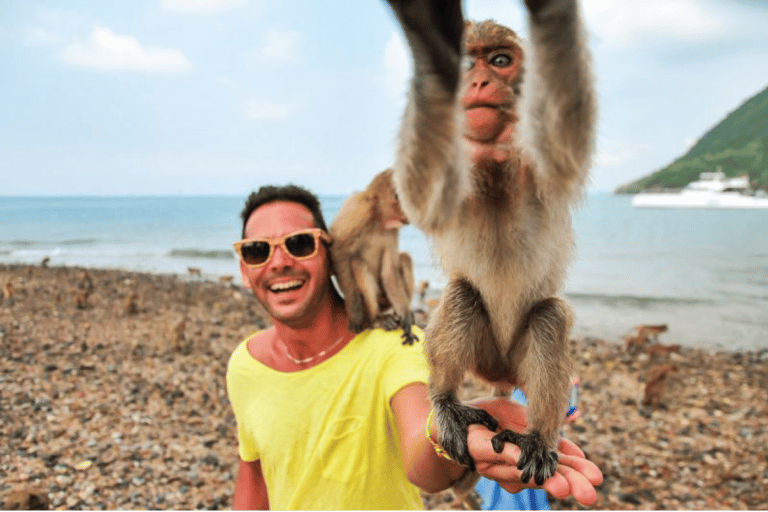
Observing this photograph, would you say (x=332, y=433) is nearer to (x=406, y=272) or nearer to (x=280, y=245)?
(x=280, y=245)

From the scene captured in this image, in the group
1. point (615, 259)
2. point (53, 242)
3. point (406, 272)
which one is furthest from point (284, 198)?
point (53, 242)

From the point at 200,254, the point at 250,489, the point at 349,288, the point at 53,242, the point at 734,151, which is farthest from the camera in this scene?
the point at 200,254

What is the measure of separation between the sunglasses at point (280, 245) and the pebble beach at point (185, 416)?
2.22 metres

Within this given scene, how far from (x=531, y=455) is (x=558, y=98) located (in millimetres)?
848

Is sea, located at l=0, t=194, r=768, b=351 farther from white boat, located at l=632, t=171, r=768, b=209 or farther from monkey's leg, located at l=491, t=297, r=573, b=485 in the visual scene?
white boat, located at l=632, t=171, r=768, b=209

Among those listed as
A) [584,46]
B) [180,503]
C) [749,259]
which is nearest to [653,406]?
[180,503]

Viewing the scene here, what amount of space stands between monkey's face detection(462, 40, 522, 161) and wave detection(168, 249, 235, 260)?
78.6ft

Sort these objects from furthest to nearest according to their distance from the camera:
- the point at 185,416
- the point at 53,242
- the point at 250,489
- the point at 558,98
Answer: the point at 53,242, the point at 185,416, the point at 250,489, the point at 558,98

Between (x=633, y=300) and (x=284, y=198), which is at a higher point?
(x=284, y=198)

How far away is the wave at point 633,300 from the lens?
618 inches

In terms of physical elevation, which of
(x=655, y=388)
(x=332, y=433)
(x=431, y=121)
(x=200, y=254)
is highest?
(x=431, y=121)

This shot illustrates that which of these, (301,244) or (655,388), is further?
(655,388)

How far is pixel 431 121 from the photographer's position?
1321 mm

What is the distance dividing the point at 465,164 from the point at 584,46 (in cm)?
37
